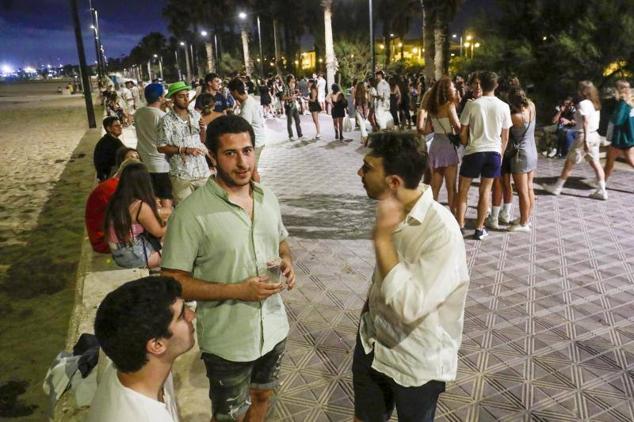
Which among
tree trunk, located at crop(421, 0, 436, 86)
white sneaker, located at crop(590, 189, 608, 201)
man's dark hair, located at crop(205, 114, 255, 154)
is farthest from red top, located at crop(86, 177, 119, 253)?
tree trunk, located at crop(421, 0, 436, 86)

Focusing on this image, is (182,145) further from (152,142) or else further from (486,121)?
(486,121)

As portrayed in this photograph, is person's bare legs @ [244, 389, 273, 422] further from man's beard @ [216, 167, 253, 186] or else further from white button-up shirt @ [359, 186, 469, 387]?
man's beard @ [216, 167, 253, 186]

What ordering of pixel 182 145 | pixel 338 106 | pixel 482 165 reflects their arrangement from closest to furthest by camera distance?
1. pixel 182 145
2. pixel 482 165
3. pixel 338 106

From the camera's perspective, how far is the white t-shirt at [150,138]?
19.6 ft

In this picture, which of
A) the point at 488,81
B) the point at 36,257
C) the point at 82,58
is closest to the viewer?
the point at 488,81

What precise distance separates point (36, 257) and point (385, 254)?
6783mm

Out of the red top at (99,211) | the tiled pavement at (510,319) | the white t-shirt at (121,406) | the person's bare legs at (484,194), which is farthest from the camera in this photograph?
the person's bare legs at (484,194)

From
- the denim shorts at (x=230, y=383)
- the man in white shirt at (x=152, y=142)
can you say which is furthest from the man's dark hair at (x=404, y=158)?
the man in white shirt at (x=152, y=142)

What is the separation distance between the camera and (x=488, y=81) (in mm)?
5500

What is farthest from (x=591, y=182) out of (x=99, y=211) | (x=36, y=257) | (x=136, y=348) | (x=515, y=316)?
(x=36, y=257)

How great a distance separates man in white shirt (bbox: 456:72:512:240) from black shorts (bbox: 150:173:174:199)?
3.69m

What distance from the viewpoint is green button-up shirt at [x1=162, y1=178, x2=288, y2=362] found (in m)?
2.21

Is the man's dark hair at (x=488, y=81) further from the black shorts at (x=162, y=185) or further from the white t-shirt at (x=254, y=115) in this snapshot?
the black shorts at (x=162, y=185)

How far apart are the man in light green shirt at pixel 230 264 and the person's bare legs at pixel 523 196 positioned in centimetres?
454
